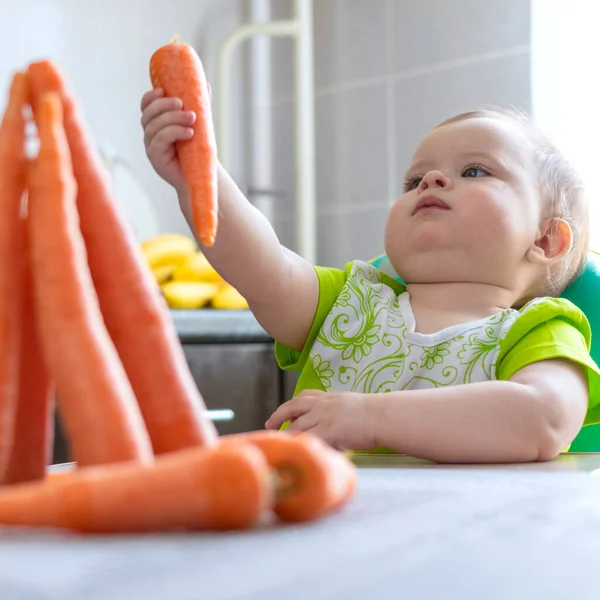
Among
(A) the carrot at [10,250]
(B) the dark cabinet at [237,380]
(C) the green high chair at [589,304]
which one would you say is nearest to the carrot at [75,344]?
(A) the carrot at [10,250]

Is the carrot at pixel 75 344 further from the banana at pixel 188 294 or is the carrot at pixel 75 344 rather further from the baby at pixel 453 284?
the banana at pixel 188 294

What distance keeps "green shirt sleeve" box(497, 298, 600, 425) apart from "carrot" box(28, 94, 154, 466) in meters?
0.51

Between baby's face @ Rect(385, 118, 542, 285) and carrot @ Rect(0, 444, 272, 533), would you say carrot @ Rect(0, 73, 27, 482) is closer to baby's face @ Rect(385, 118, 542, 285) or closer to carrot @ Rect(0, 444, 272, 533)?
carrot @ Rect(0, 444, 272, 533)

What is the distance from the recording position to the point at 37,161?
0.34 meters

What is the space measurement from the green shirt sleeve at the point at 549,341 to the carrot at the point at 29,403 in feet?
1.64

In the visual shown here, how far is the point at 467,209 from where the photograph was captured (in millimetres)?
910

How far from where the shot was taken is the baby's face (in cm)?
91

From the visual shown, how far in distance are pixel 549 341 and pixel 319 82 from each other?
5.90 ft

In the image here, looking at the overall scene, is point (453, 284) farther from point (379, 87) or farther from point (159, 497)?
point (379, 87)

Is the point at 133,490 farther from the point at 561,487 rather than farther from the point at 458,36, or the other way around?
the point at 458,36

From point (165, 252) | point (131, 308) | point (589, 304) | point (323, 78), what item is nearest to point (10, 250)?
point (131, 308)

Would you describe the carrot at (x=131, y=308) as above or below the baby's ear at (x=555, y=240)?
above

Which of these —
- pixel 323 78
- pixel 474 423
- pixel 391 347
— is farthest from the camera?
pixel 323 78

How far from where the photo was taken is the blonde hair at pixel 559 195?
40.3 inches
